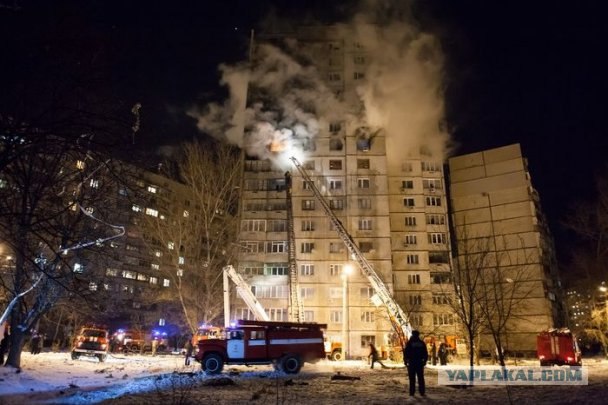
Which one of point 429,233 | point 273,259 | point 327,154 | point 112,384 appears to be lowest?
point 112,384

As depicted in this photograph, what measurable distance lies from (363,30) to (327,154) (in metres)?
17.6

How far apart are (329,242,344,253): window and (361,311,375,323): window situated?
7.70 m

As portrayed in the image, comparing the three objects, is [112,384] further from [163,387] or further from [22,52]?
[22,52]

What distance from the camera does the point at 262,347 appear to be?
21.5 meters

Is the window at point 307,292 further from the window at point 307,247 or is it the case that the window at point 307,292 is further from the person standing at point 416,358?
the person standing at point 416,358

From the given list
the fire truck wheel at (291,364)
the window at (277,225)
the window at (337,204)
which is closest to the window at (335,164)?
the window at (337,204)

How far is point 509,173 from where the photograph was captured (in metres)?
63.9

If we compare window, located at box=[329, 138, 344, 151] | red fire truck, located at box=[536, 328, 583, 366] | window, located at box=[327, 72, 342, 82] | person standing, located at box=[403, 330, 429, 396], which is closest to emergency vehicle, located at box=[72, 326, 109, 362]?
person standing, located at box=[403, 330, 429, 396]

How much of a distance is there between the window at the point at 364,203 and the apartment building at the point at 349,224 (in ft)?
0.41

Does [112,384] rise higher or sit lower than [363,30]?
lower

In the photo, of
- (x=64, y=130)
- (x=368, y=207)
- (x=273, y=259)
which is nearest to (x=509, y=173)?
(x=368, y=207)

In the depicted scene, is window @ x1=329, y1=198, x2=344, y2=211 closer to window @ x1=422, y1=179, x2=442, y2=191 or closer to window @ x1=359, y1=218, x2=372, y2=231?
window @ x1=359, y1=218, x2=372, y2=231

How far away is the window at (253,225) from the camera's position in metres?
56.2

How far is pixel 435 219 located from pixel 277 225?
21478 mm
